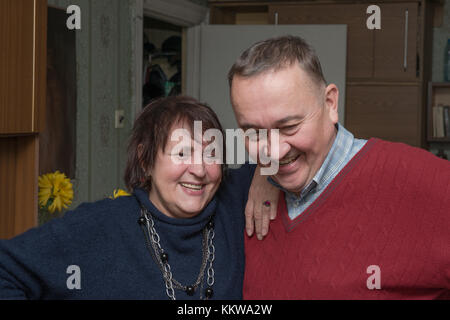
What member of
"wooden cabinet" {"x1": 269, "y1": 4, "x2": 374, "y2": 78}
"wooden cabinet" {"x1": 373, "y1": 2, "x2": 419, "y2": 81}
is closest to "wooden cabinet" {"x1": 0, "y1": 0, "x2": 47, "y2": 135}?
"wooden cabinet" {"x1": 269, "y1": 4, "x2": 374, "y2": 78}

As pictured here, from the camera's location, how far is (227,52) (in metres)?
3.79

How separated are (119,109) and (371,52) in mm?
1848

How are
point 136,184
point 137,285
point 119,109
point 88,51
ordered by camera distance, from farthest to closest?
1. point 119,109
2. point 88,51
3. point 136,184
4. point 137,285

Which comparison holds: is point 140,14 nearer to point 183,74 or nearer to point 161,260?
point 183,74

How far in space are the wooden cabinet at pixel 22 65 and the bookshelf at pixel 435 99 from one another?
10.0 ft

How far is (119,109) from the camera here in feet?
9.39

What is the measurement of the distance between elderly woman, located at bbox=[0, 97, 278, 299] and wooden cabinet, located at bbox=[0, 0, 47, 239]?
0.35 meters

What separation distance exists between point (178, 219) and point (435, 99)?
11.0 ft

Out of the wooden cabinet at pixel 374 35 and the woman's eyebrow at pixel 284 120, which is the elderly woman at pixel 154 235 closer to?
the woman's eyebrow at pixel 284 120

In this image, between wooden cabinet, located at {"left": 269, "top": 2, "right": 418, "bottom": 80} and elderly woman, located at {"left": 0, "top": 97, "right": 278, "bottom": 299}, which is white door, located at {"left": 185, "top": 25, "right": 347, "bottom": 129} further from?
elderly woman, located at {"left": 0, "top": 97, "right": 278, "bottom": 299}

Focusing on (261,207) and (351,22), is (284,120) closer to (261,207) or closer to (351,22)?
(261,207)

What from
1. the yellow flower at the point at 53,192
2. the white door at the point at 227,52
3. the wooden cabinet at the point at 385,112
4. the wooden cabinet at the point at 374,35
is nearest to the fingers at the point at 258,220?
the yellow flower at the point at 53,192
